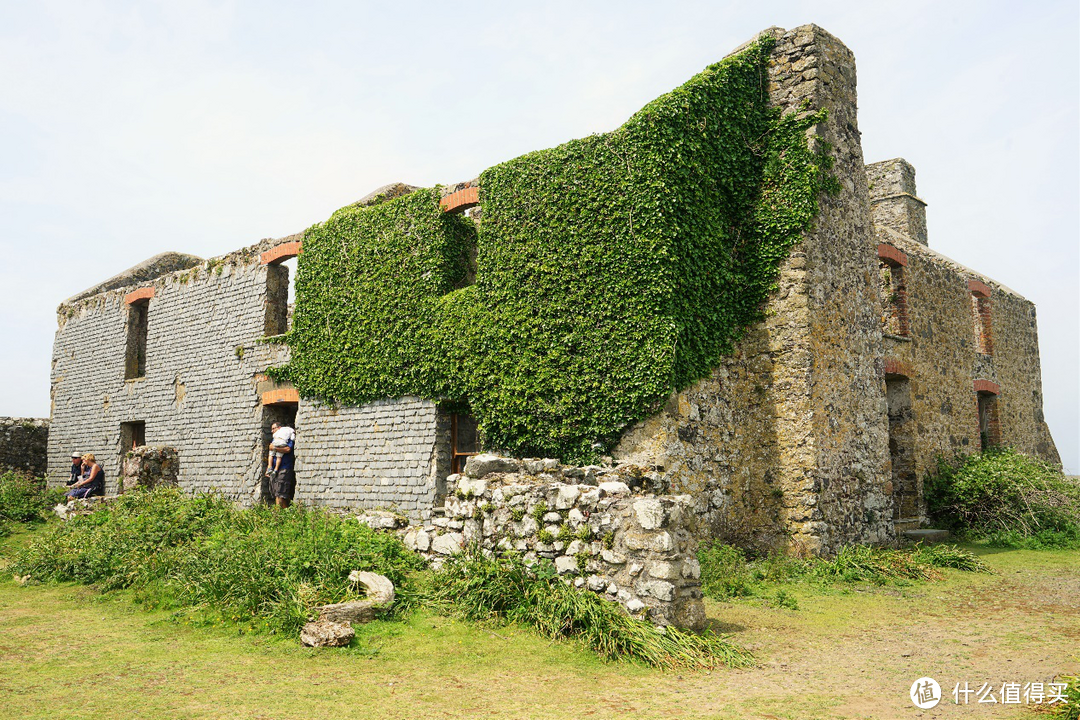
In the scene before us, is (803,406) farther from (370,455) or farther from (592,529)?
(370,455)

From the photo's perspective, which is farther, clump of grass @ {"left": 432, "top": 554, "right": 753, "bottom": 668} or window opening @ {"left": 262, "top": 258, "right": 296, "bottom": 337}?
window opening @ {"left": 262, "top": 258, "right": 296, "bottom": 337}

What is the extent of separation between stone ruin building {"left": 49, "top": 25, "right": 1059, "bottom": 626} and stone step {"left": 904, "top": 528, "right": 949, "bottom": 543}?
39 cm

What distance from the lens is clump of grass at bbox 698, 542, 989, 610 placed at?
8188 mm

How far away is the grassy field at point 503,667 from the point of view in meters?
4.57

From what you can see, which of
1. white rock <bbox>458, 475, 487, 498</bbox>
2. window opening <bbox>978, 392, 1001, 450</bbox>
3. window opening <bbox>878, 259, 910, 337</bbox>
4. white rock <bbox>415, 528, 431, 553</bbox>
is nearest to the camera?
white rock <bbox>458, 475, 487, 498</bbox>

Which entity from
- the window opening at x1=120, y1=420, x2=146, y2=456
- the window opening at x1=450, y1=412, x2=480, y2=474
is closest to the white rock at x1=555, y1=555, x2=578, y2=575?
the window opening at x1=450, y1=412, x2=480, y2=474

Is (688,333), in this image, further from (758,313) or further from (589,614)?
(589,614)

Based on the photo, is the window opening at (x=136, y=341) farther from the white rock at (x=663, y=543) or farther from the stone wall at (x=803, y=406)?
the white rock at (x=663, y=543)

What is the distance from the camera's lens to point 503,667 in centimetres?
538

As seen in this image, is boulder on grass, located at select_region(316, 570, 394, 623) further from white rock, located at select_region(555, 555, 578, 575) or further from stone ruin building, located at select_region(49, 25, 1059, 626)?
white rock, located at select_region(555, 555, 578, 575)

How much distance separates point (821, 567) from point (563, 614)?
170 inches

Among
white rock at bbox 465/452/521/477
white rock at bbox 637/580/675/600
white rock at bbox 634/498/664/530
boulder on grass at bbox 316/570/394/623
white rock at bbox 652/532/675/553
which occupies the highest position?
white rock at bbox 465/452/521/477

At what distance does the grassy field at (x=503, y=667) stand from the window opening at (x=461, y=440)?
13.8ft

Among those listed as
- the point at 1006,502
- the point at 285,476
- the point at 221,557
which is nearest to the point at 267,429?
the point at 285,476
